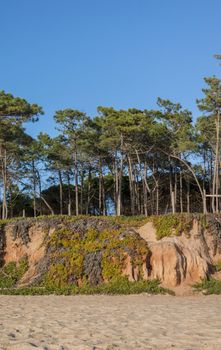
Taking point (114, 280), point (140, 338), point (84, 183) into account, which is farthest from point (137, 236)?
point (84, 183)

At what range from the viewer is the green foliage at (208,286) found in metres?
16.0

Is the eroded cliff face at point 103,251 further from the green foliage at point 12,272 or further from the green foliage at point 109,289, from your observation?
the green foliage at point 109,289

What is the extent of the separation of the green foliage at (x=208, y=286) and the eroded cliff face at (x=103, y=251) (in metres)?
0.35

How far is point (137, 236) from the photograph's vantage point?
17.9 metres

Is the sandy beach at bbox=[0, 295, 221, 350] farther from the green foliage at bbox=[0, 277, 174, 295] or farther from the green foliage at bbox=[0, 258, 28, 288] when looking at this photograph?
the green foliage at bbox=[0, 258, 28, 288]

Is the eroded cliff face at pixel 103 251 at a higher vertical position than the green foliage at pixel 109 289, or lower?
higher

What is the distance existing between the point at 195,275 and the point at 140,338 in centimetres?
1052

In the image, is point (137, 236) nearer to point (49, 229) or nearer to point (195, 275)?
point (195, 275)

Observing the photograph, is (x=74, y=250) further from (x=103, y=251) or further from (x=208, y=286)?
(x=208, y=286)

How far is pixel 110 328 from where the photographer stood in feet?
25.9

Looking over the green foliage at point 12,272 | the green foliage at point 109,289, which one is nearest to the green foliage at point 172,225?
the green foliage at point 109,289

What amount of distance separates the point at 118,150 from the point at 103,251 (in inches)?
773

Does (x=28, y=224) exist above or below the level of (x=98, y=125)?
below

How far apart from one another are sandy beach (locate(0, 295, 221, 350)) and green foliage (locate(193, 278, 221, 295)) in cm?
476
